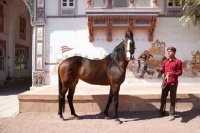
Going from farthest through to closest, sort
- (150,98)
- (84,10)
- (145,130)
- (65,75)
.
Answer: (84,10) < (150,98) < (65,75) < (145,130)

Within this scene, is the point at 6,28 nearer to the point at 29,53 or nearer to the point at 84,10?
the point at 29,53

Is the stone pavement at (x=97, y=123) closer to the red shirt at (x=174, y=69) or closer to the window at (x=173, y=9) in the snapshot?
the red shirt at (x=174, y=69)

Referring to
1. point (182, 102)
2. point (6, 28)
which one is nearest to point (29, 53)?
point (6, 28)

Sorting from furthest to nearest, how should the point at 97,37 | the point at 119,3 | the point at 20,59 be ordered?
the point at 20,59
the point at 97,37
the point at 119,3

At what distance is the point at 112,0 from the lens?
9.56 metres

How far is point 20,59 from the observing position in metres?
15.7

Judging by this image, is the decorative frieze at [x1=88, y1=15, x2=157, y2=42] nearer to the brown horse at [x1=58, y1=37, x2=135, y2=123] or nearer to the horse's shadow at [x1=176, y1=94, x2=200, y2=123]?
the horse's shadow at [x1=176, y1=94, x2=200, y2=123]

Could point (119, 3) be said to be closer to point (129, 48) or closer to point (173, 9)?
point (173, 9)

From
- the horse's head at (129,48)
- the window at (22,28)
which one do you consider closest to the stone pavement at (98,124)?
the horse's head at (129,48)

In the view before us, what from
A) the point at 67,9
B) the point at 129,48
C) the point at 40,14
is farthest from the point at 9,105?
the point at 67,9

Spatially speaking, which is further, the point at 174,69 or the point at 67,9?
the point at 67,9

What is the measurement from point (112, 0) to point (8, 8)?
824 cm

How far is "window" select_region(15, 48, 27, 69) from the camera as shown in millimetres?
15245

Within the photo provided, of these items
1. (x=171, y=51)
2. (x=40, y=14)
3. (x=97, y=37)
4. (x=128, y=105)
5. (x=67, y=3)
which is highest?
(x=67, y=3)
